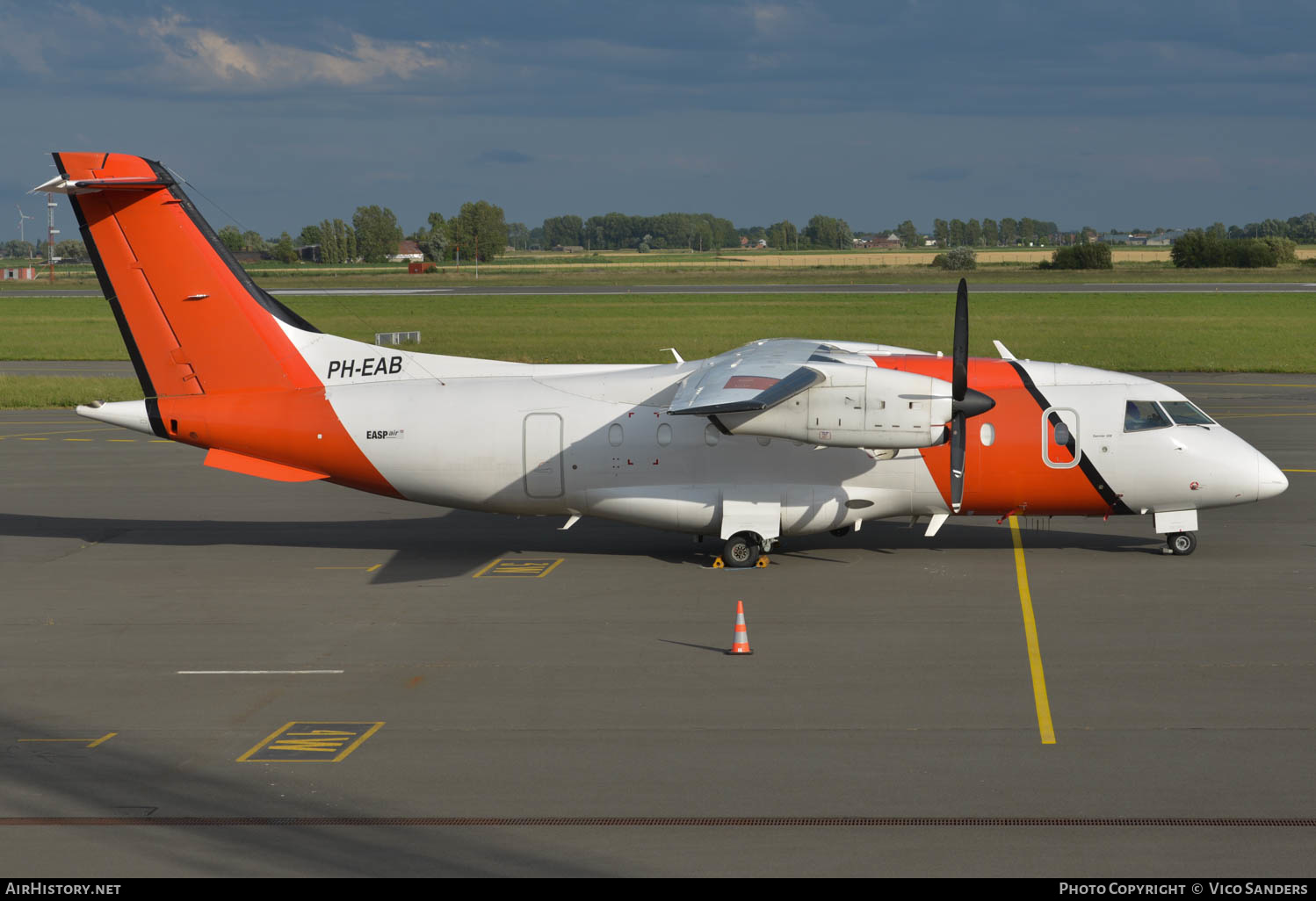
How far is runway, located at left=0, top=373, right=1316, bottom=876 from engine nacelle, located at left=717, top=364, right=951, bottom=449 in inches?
96.0

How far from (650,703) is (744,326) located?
56782mm

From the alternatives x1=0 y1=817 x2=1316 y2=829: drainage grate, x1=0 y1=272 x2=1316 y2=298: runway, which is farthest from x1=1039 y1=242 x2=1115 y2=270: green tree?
x1=0 y1=817 x2=1316 y2=829: drainage grate

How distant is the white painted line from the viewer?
15875 mm

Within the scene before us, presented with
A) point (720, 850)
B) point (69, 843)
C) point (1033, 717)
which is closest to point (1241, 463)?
point (1033, 717)

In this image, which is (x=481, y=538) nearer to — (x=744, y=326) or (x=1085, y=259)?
(x=744, y=326)

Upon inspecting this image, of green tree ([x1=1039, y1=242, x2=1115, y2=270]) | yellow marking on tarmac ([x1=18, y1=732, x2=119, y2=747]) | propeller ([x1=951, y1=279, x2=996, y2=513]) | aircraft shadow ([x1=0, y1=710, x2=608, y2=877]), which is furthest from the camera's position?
green tree ([x1=1039, y1=242, x2=1115, y2=270])

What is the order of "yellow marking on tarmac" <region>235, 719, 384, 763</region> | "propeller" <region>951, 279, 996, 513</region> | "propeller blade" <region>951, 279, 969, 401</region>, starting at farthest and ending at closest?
"propeller" <region>951, 279, 996, 513</region>
"propeller blade" <region>951, 279, 969, 401</region>
"yellow marking on tarmac" <region>235, 719, 384, 763</region>

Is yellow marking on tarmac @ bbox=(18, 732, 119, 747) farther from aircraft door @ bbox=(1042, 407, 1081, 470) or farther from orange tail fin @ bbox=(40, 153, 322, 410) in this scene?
aircraft door @ bbox=(1042, 407, 1081, 470)

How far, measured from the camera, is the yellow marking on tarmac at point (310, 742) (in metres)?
13.0

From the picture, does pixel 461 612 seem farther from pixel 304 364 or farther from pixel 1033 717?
pixel 1033 717

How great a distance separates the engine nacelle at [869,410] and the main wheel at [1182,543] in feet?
17.4

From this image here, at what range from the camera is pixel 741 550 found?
2142cm

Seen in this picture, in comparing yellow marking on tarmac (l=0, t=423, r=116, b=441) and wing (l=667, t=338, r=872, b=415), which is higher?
wing (l=667, t=338, r=872, b=415)

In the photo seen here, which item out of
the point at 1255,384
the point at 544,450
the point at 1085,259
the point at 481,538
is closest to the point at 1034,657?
the point at 544,450
